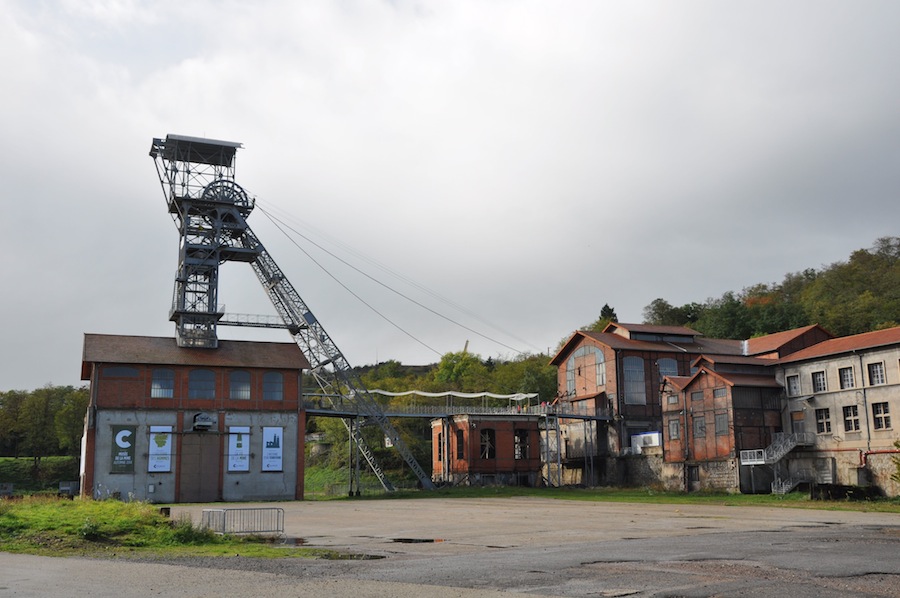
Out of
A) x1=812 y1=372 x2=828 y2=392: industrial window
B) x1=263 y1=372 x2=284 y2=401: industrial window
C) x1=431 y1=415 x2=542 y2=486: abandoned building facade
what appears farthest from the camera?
x1=431 y1=415 x2=542 y2=486: abandoned building facade

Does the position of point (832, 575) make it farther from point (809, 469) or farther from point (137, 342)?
point (137, 342)

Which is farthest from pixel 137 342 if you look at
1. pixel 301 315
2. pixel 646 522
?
pixel 646 522

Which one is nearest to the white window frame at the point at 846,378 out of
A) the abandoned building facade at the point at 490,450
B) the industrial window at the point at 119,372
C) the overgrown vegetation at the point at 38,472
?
the abandoned building facade at the point at 490,450

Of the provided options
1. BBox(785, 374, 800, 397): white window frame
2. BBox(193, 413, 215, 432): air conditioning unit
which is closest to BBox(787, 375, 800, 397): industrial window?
BBox(785, 374, 800, 397): white window frame

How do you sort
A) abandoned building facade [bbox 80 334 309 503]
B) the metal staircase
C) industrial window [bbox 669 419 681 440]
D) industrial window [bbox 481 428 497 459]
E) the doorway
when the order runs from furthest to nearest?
industrial window [bbox 481 428 497 459] → industrial window [bbox 669 419 681 440] → the doorway → abandoned building facade [bbox 80 334 309 503] → the metal staircase

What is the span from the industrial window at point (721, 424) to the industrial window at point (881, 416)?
8.60 m

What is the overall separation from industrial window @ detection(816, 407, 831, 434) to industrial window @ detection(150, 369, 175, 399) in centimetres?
4018

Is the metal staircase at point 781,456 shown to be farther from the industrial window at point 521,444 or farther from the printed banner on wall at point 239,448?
the printed banner on wall at point 239,448

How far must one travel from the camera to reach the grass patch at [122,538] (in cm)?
1900

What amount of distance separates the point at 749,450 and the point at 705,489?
13.3 ft

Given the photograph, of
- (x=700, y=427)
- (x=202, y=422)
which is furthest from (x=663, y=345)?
(x=202, y=422)

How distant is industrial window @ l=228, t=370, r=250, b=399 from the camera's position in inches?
2124

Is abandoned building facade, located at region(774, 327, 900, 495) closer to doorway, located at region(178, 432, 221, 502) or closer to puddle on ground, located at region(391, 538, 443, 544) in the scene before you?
puddle on ground, located at region(391, 538, 443, 544)

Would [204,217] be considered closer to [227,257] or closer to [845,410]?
[227,257]
